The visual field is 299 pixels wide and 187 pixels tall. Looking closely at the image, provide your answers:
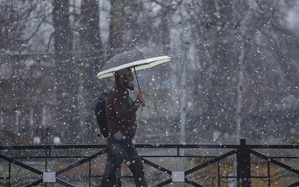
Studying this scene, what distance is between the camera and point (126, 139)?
5363 millimetres

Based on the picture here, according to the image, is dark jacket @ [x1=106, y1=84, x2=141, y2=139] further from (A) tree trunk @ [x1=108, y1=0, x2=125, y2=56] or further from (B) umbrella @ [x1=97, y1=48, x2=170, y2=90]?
(A) tree trunk @ [x1=108, y1=0, x2=125, y2=56]

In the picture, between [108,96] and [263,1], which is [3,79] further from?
[108,96]

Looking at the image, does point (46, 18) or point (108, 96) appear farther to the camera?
point (46, 18)

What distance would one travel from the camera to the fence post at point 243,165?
5.77 m

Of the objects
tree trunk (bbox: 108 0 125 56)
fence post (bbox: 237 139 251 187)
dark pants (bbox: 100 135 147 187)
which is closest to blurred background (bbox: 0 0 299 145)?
tree trunk (bbox: 108 0 125 56)

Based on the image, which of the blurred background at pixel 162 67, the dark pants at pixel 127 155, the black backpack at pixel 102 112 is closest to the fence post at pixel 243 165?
the dark pants at pixel 127 155

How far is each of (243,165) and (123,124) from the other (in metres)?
1.36

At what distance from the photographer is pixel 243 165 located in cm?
581

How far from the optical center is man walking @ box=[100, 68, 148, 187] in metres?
5.24

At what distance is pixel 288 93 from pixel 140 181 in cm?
1574

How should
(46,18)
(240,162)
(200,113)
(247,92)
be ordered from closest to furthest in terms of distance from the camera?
(240,162) < (46,18) < (247,92) < (200,113)

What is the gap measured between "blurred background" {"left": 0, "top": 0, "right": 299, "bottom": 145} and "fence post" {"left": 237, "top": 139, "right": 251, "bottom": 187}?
11.0 meters

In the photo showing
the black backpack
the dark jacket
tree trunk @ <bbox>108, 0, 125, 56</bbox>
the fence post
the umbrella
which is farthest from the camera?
tree trunk @ <bbox>108, 0, 125, 56</bbox>

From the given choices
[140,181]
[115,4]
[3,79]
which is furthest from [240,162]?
[3,79]
